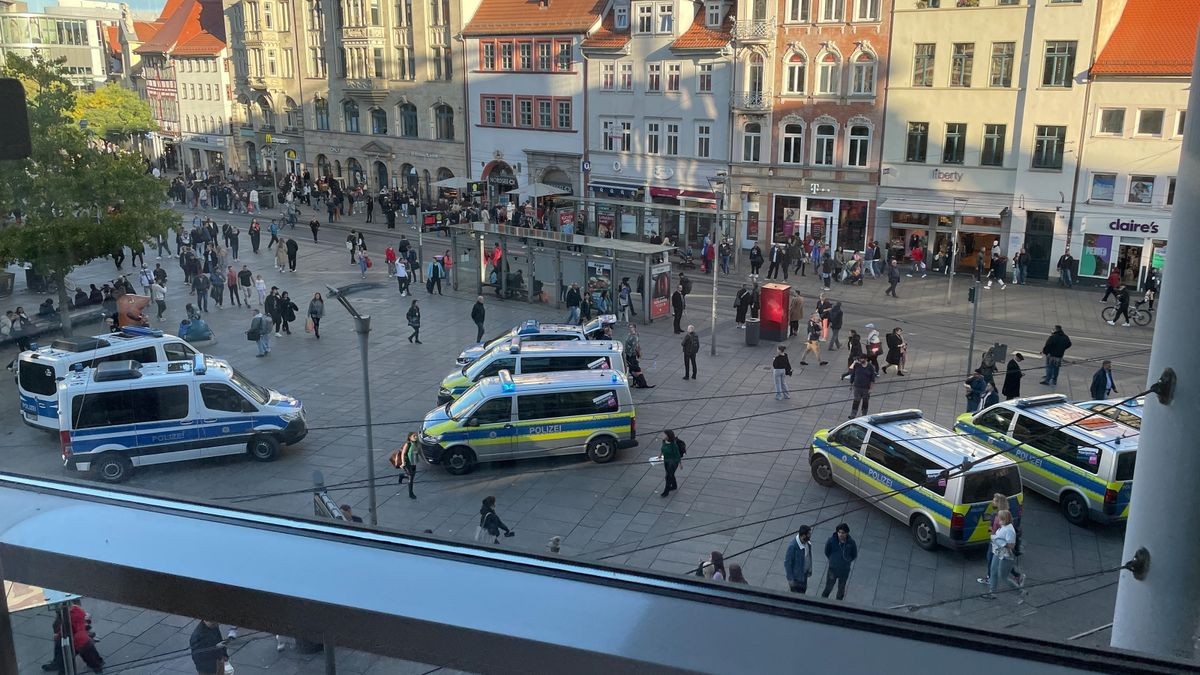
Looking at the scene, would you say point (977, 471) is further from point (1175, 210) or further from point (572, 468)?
point (1175, 210)

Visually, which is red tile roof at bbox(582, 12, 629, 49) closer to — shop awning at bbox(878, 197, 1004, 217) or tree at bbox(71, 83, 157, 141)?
shop awning at bbox(878, 197, 1004, 217)

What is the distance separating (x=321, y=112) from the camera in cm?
3828

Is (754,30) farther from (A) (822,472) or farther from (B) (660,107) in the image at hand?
(A) (822,472)

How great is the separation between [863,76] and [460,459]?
17.9 meters

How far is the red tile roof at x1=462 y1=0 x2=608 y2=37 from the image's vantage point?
30391 millimetres

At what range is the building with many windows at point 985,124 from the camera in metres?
15.4

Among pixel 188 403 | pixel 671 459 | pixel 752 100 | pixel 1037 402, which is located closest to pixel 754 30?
pixel 752 100

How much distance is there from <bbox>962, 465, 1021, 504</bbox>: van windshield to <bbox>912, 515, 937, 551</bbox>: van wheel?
1.53 feet

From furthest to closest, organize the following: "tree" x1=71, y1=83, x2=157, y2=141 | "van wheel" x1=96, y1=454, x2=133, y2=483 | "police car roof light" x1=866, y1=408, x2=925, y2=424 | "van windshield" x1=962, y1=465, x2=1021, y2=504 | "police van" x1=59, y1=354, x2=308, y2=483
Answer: "police car roof light" x1=866, y1=408, x2=925, y2=424 → "van windshield" x1=962, y1=465, x2=1021, y2=504 → "police van" x1=59, y1=354, x2=308, y2=483 → "tree" x1=71, y1=83, x2=157, y2=141 → "van wheel" x1=96, y1=454, x2=133, y2=483

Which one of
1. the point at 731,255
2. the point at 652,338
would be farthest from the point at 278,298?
the point at 731,255

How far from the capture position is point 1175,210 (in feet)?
9.55

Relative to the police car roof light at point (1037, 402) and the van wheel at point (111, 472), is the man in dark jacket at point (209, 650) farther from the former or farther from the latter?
the police car roof light at point (1037, 402)

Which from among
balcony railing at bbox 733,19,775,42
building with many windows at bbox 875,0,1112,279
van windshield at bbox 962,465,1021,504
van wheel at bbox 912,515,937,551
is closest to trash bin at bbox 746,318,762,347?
building with many windows at bbox 875,0,1112,279

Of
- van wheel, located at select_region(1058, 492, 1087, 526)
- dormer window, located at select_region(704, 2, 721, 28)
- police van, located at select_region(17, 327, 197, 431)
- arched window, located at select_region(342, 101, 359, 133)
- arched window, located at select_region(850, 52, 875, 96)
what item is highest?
dormer window, located at select_region(704, 2, 721, 28)
